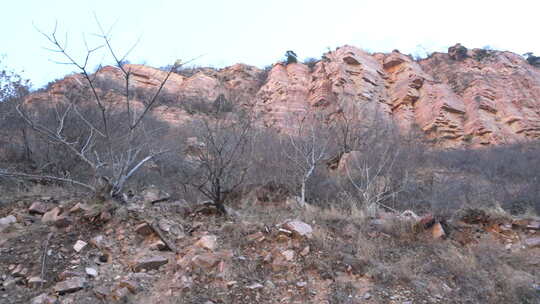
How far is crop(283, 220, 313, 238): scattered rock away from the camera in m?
4.70

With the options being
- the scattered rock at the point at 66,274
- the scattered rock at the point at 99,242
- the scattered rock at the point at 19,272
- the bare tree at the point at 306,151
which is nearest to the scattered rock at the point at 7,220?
the scattered rock at the point at 19,272

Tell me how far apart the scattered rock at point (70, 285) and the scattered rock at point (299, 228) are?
96.9 inches

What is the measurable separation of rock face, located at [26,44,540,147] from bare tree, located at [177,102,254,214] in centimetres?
771

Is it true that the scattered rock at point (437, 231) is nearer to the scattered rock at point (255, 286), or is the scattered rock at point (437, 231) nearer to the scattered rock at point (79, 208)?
the scattered rock at point (255, 286)

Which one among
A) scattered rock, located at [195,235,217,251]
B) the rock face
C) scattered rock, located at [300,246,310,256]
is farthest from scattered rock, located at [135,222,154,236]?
the rock face

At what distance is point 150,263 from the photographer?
13.3ft

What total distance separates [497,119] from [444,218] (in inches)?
710

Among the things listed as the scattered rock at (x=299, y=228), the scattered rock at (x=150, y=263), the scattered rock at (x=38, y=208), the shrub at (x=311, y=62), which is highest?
the shrub at (x=311, y=62)

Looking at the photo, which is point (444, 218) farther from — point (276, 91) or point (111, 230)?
point (276, 91)

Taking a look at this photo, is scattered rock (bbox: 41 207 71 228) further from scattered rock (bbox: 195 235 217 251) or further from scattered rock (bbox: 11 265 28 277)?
scattered rock (bbox: 195 235 217 251)

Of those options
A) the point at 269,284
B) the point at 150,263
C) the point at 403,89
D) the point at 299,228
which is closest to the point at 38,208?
the point at 150,263

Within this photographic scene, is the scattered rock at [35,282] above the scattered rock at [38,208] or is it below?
below

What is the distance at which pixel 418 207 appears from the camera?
8023mm

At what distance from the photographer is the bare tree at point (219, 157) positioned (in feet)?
18.3
